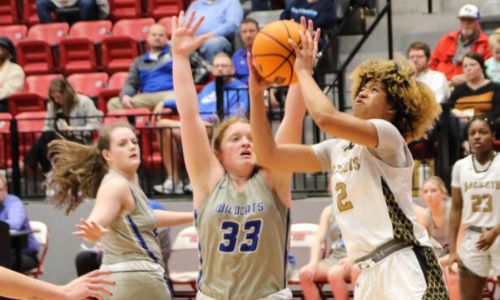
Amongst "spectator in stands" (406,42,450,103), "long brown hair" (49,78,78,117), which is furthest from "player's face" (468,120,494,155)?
"long brown hair" (49,78,78,117)

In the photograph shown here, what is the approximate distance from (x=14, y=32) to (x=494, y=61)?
21.0 ft

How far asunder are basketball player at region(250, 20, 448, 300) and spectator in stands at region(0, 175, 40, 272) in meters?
5.00

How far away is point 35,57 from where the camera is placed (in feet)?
41.9

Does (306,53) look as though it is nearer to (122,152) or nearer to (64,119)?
(122,152)

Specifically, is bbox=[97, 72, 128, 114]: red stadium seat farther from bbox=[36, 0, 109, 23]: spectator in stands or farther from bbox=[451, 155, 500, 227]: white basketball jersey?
bbox=[451, 155, 500, 227]: white basketball jersey

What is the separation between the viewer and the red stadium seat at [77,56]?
12414 millimetres

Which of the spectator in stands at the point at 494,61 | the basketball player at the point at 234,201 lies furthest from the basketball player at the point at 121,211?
the spectator in stands at the point at 494,61

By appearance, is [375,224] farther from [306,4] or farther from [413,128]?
[306,4]

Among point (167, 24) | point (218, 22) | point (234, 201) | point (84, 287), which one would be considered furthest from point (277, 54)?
point (167, 24)

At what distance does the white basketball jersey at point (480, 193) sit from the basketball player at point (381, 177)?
376 cm

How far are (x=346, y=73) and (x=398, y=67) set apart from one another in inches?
249

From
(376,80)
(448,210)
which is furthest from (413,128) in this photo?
(448,210)

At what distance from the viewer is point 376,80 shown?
443cm

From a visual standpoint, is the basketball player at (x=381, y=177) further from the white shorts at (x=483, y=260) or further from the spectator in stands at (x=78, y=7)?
the spectator in stands at (x=78, y=7)
